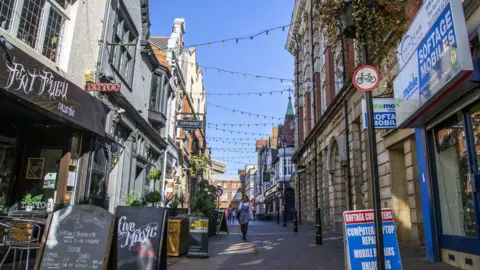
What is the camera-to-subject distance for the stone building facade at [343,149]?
10.4m

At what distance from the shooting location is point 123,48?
41.5 ft

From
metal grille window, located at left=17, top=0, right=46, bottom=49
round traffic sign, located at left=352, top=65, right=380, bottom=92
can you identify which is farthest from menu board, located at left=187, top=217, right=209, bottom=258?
metal grille window, located at left=17, top=0, right=46, bottom=49

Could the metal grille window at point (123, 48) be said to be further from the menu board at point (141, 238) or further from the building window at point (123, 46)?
the menu board at point (141, 238)

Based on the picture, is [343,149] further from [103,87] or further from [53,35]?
[53,35]

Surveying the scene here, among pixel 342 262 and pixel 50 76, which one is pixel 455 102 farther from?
pixel 50 76

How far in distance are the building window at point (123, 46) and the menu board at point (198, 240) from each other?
19.6ft

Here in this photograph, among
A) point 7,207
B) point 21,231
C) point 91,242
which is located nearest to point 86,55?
point 7,207

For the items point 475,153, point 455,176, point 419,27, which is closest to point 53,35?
point 419,27

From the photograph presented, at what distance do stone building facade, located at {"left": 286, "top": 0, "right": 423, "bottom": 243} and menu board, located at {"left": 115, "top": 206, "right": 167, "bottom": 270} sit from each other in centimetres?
435

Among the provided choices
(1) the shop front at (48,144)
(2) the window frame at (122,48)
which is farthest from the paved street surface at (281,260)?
(2) the window frame at (122,48)

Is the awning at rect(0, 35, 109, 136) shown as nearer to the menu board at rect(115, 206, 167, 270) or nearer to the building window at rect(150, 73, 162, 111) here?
the menu board at rect(115, 206, 167, 270)

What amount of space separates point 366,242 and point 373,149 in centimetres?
137

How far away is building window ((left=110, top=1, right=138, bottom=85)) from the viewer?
11625mm

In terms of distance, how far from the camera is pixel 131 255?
571 centimetres
